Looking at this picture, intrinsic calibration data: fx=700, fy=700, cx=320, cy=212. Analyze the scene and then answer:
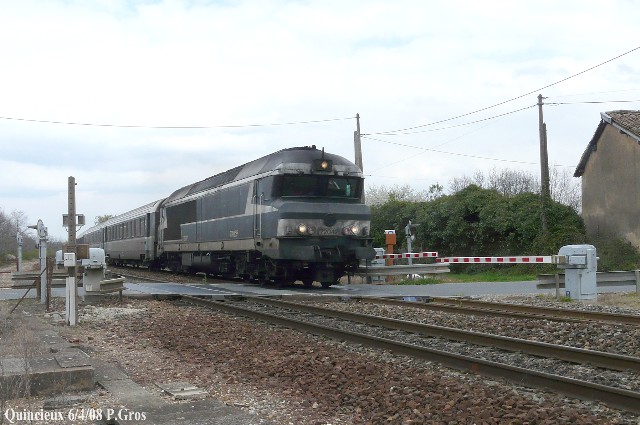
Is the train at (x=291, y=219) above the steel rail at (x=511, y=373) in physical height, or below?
above

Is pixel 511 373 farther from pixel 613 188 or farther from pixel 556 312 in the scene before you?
pixel 613 188

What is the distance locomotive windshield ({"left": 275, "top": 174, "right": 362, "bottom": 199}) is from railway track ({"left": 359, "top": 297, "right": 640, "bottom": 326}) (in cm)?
391

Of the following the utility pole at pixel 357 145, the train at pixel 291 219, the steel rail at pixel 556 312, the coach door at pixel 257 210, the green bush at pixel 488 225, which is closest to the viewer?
the steel rail at pixel 556 312

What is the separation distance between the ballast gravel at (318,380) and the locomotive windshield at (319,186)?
7499 millimetres

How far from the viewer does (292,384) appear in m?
6.91

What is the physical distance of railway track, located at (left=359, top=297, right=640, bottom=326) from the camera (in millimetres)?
11305

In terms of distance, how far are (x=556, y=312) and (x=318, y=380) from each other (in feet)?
22.7

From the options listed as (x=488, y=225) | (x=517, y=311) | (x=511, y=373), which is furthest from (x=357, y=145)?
(x=511, y=373)

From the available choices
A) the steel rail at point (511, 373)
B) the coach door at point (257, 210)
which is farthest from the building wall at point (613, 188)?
the steel rail at point (511, 373)

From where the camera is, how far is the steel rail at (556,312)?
11.1m

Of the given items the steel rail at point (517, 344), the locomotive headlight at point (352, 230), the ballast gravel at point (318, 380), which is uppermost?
the locomotive headlight at point (352, 230)

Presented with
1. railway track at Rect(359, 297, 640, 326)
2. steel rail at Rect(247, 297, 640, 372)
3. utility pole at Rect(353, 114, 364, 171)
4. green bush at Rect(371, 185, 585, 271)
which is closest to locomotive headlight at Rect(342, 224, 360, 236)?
railway track at Rect(359, 297, 640, 326)

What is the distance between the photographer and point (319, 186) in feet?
61.2

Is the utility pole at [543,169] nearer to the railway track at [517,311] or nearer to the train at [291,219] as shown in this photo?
the train at [291,219]
